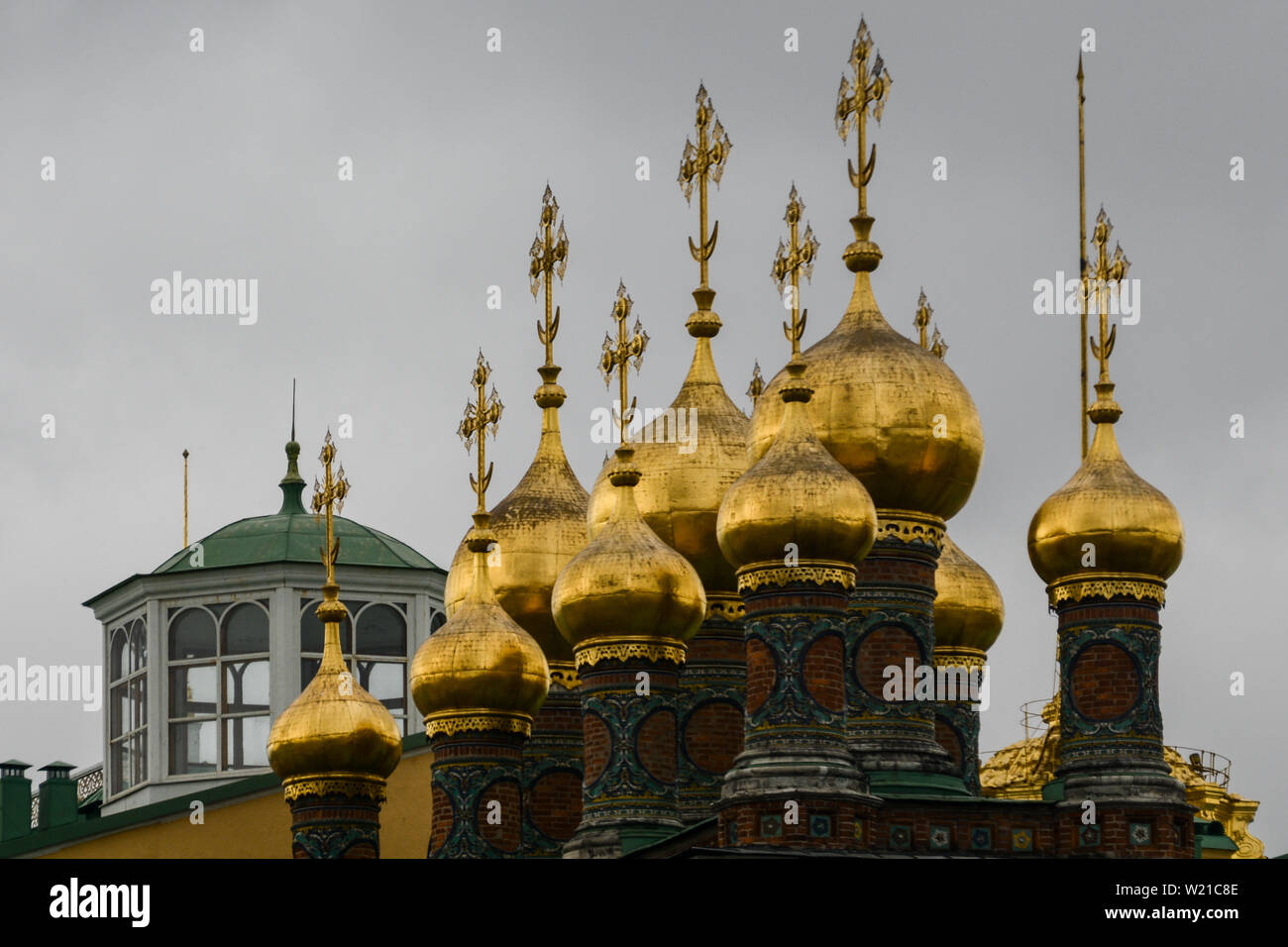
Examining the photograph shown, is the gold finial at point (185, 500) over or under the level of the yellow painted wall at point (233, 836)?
over

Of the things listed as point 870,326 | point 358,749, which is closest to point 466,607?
point 358,749

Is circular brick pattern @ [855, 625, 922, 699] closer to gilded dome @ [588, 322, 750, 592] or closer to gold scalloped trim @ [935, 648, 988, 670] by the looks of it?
gilded dome @ [588, 322, 750, 592]

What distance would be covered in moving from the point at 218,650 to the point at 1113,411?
1926cm

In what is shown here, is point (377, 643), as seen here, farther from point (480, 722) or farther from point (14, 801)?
point (480, 722)

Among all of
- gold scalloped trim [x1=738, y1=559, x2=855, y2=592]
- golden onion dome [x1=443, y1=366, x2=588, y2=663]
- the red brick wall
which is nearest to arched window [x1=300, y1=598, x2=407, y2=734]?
golden onion dome [x1=443, y1=366, x2=588, y2=663]

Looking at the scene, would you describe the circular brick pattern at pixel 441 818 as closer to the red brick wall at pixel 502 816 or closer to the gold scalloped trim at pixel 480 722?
the red brick wall at pixel 502 816

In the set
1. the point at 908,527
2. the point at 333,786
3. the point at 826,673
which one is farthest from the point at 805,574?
the point at 333,786

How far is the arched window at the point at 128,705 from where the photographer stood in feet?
191

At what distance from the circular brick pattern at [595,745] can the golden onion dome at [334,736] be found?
491 cm

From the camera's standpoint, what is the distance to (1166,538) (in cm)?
4203

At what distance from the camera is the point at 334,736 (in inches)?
1874

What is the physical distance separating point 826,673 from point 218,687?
66.5ft

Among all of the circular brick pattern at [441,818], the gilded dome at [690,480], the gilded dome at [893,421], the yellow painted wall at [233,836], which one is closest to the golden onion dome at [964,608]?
the gilded dome at [690,480]
